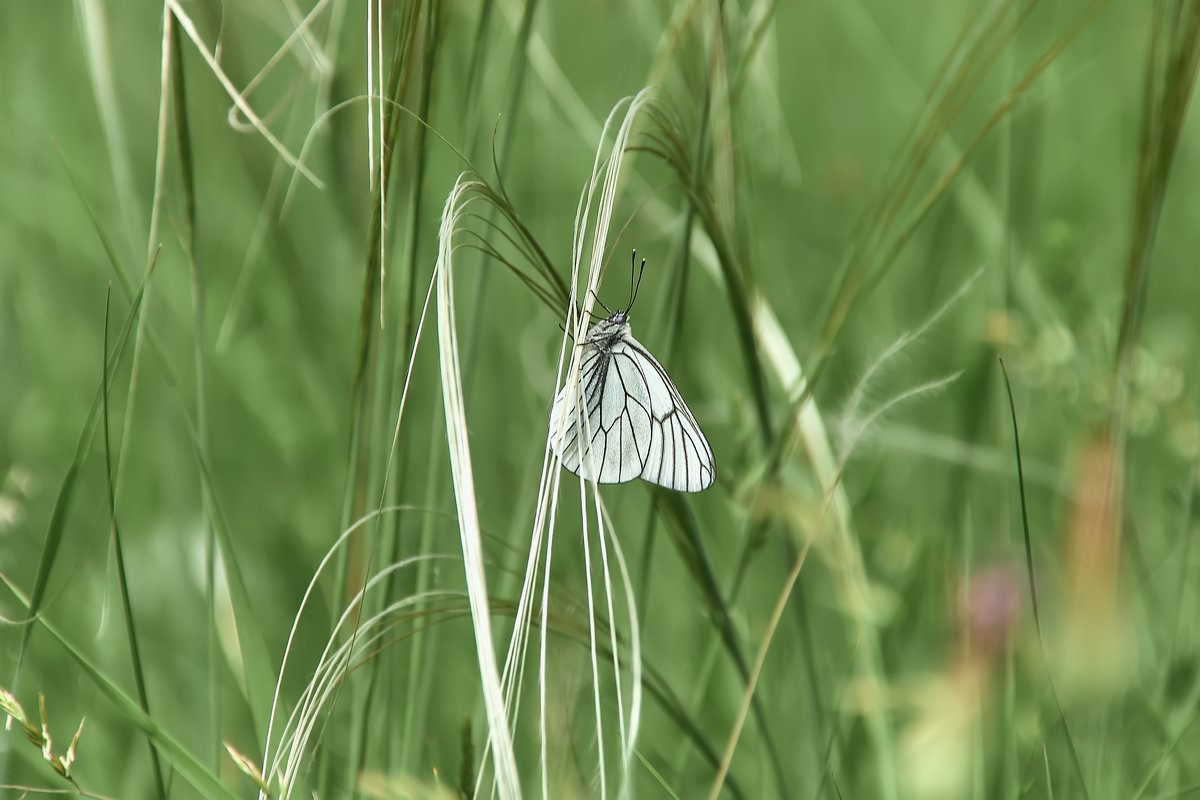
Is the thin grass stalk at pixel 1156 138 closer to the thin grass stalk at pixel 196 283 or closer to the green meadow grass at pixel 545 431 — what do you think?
the green meadow grass at pixel 545 431

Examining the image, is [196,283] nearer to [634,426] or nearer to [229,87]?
[229,87]

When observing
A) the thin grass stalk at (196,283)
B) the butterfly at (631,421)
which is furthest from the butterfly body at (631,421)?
the thin grass stalk at (196,283)

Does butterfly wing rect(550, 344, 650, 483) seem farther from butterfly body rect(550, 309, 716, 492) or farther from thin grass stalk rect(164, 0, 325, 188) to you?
thin grass stalk rect(164, 0, 325, 188)

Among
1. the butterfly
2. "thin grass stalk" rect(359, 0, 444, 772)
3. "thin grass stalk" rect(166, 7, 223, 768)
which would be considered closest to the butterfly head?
the butterfly

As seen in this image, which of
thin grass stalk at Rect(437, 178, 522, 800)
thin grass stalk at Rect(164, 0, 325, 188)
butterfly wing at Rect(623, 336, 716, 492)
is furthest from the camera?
butterfly wing at Rect(623, 336, 716, 492)

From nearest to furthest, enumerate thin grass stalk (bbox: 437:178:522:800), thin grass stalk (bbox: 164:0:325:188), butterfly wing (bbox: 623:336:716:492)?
thin grass stalk (bbox: 437:178:522:800) < thin grass stalk (bbox: 164:0:325:188) < butterfly wing (bbox: 623:336:716:492)

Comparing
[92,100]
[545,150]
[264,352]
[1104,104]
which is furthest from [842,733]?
[92,100]
